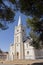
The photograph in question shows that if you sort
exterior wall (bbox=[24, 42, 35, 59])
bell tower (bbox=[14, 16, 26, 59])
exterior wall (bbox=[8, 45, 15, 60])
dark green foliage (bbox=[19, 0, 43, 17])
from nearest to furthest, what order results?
1. dark green foliage (bbox=[19, 0, 43, 17])
2. exterior wall (bbox=[24, 42, 35, 59])
3. bell tower (bbox=[14, 16, 26, 59])
4. exterior wall (bbox=[8, 45, 15, 60])

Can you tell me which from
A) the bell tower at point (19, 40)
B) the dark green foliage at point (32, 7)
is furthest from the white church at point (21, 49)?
the dark green foliage at point (32, 7)

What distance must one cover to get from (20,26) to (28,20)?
40.2 metres

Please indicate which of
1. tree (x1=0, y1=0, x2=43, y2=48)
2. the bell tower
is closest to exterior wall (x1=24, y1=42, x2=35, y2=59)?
the bell tower

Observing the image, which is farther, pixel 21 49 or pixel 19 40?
pixel 19 40

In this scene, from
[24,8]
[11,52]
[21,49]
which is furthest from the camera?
[11,52]

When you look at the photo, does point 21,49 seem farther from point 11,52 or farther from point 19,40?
point 11,52

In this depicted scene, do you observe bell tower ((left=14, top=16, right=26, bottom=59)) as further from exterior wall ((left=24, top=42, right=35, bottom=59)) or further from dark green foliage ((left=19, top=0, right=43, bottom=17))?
dark green foliage ((left=19, top=0, right=43, bottom=17))

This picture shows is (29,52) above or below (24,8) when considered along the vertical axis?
below

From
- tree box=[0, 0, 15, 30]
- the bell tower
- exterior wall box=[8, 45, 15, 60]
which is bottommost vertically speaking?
exterior wall box=[8, 45, 15, 60]

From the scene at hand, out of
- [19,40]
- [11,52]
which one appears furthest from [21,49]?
[11,52]

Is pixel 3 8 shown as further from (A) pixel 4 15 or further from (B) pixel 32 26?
(B) pixel 32 26

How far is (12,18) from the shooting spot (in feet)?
45.9

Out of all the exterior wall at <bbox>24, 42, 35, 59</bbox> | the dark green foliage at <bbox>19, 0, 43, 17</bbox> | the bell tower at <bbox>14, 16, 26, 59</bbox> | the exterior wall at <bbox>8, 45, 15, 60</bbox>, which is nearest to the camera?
the dark green foliage at <bbox>19, 0, 43, 17</bbox>

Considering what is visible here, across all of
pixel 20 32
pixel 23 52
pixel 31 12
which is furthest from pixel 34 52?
pixel 31 12
